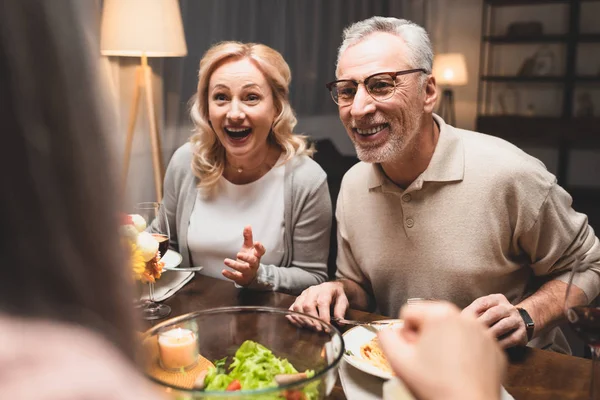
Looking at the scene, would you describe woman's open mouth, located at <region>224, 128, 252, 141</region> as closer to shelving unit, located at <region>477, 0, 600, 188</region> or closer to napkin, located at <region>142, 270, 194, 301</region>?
napkin, located at <region>142, 270, 194, 301</region>

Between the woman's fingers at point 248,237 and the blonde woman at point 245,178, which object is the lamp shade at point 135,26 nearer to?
the blonde woman at point 245,178

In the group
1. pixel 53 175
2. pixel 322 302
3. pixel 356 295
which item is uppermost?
pixel 53 175

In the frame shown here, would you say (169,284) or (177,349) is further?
(169,284)

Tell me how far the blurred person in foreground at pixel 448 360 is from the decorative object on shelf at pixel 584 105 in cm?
654

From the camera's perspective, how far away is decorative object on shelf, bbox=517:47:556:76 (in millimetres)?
6344

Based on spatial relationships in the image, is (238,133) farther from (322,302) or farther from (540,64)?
(540,64)

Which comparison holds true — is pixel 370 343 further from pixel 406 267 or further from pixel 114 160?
pixel 114 160

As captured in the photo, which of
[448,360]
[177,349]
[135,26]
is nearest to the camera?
[448,360]

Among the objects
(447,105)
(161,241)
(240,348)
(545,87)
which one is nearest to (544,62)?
(545,87)

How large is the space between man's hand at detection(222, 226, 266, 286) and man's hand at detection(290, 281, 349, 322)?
0.70 feet

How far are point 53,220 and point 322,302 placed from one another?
121cm

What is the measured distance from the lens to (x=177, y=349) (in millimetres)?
874

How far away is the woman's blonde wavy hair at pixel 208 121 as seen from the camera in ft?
7.16

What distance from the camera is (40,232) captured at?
254 mm
